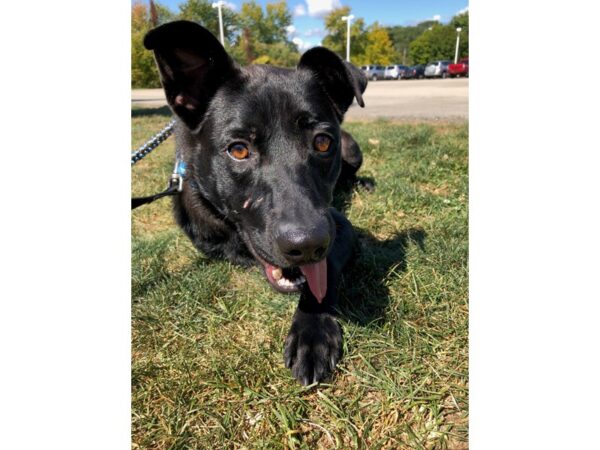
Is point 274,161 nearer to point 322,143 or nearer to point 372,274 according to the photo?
point 322,143

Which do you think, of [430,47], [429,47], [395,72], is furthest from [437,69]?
[395,72]

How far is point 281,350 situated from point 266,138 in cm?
105

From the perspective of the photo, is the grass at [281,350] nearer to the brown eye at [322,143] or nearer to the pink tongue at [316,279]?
the pink tongue at [316,279]

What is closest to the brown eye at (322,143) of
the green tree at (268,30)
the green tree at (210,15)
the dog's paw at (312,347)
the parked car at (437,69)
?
the dog's paw at (312,347)

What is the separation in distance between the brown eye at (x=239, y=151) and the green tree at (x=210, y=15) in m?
6.21

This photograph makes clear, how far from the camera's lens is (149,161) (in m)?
5.89

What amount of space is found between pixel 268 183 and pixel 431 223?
1694mm

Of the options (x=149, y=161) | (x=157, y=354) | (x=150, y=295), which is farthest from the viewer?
(x=149, y=161)

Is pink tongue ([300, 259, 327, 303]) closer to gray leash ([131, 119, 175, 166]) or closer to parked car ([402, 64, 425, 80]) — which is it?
gray leash ([131, 119, 175, 166])

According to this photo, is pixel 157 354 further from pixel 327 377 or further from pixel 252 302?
pixel 327 377

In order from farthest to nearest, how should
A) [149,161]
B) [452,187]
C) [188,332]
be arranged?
[149,161] → [452,187] → [188,332]

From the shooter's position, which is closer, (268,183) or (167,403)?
(167,403)

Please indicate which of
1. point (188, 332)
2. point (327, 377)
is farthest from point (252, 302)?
point (327, 377)

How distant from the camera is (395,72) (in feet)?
98.6
